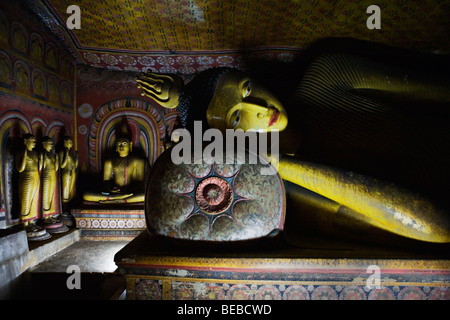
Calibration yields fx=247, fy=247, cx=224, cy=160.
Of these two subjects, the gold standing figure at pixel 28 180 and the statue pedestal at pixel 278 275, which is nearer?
the statue pedestal at pixel 278 275

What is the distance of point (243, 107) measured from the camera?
65.0 inches

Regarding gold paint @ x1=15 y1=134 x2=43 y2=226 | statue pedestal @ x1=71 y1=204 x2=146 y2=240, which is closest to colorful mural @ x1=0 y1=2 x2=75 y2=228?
gold paint @ x1=15 y1=134 x2=43 y2=226

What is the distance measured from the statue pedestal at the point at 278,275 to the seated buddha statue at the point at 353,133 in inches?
8.4

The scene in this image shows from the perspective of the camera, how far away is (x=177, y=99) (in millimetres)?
1738

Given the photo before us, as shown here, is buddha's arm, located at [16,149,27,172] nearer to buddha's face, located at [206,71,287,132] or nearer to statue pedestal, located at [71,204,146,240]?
statue pedestal, located at [71,204,146,240]

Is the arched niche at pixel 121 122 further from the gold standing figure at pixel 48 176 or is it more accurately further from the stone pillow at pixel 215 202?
the stone pillow at pixel 215 202

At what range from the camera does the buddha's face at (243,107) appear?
1.56 meters

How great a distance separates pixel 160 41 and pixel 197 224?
270 cm

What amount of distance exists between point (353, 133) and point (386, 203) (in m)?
0.56

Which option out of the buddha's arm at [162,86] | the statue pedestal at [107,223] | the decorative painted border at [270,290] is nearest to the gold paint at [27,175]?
the statue pedestal at [107,223]

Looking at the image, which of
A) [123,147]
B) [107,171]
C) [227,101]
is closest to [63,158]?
[107,171]

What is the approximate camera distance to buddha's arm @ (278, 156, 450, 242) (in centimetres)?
114

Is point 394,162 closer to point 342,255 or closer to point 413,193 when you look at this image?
point 413,193

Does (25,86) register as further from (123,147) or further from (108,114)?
(123,147)
